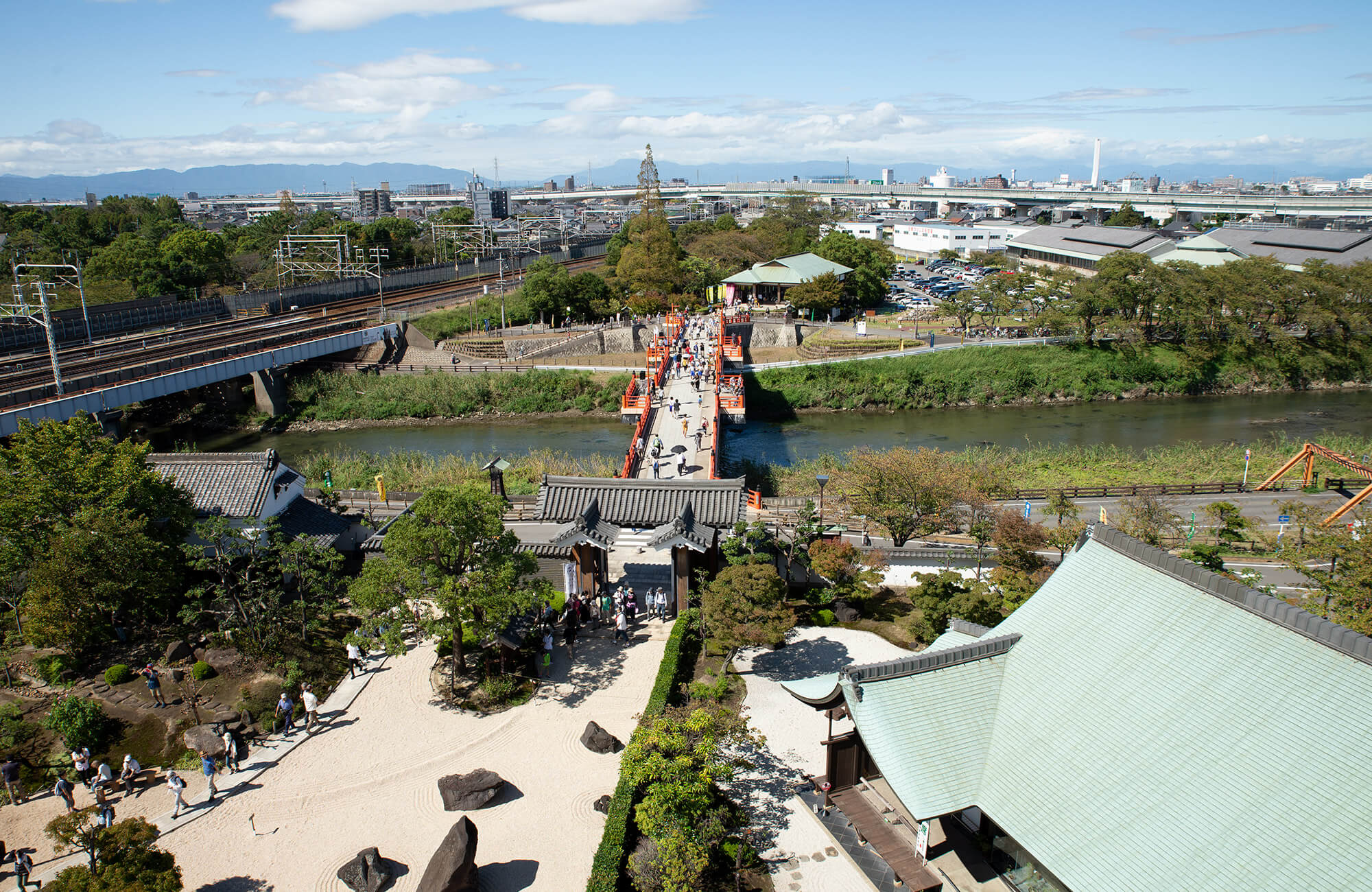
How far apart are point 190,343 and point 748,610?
159 ft

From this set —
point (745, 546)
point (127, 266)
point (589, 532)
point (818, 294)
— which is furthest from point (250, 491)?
point (127, 266)

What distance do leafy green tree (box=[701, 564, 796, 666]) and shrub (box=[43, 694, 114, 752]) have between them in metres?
13.4

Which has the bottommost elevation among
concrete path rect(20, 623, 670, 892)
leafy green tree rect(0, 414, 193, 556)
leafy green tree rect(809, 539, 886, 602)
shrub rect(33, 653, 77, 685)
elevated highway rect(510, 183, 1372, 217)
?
concrete path rect(20, 623, 670, 892)

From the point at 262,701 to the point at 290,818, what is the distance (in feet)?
14.4

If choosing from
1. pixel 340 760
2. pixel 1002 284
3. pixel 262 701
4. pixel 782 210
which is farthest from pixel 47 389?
pixel 782 210

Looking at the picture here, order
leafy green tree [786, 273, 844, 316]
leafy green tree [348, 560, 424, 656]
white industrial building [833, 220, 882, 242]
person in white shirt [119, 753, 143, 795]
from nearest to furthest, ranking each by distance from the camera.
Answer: person in white shirt [119, 753, 143, 795] < leafy green tree [348, 560, 424, 656] < leafy green tree [786, 273, 844, 316] < white industrial building [833, 220, 882, 242]

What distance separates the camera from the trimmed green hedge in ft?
44.2

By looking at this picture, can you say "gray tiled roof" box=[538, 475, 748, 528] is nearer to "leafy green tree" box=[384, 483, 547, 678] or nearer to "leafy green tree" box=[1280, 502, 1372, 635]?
"leafy green tree" box=[384, 483, 547, 678]

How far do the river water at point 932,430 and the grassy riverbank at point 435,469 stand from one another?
3.95 metres

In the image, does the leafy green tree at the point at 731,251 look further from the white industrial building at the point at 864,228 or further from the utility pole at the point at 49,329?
the utility pole at the point at 49,329

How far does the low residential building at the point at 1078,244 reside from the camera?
81312 millimetres

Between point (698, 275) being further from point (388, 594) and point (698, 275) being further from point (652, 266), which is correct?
point (388, 594)

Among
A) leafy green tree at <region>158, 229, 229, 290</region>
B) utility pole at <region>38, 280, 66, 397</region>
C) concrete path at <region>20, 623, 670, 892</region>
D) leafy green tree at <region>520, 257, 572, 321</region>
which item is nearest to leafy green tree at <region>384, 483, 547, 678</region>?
concrete path at <region>20, 623, 670, 892</region>

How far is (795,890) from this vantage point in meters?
13.8
